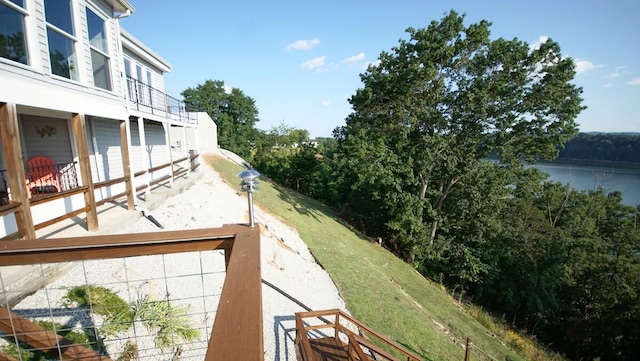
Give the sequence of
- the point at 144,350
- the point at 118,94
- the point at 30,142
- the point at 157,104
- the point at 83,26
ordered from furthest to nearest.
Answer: the point at 157,104 → the point at 118,94 → the point at 30,142 → the point at 83,26 → the point at 144,350

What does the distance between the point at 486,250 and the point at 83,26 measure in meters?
22.2

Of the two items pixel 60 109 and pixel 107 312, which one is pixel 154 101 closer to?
pixel 60 109

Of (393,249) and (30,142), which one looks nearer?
(30,142)

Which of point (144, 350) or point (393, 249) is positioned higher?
point (144, 350)

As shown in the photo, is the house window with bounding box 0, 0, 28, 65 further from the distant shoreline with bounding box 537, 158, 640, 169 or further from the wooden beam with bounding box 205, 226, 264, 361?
the distant shoreline with bounding box 537, 158, 640, 169

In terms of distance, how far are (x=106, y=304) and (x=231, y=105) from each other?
171 ft

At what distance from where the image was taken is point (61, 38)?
5652mm

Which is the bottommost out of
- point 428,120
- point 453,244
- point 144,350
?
point 453,244

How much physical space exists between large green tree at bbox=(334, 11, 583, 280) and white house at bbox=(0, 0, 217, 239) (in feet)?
35.7

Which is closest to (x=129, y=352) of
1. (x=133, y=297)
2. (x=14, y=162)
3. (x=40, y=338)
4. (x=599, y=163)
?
(x=133, y=297)

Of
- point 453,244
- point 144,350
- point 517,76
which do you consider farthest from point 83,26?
point 453,244

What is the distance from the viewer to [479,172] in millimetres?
15898

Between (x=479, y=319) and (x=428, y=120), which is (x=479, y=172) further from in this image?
(x=479, y=319)

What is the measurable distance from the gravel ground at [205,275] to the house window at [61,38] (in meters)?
3.54
